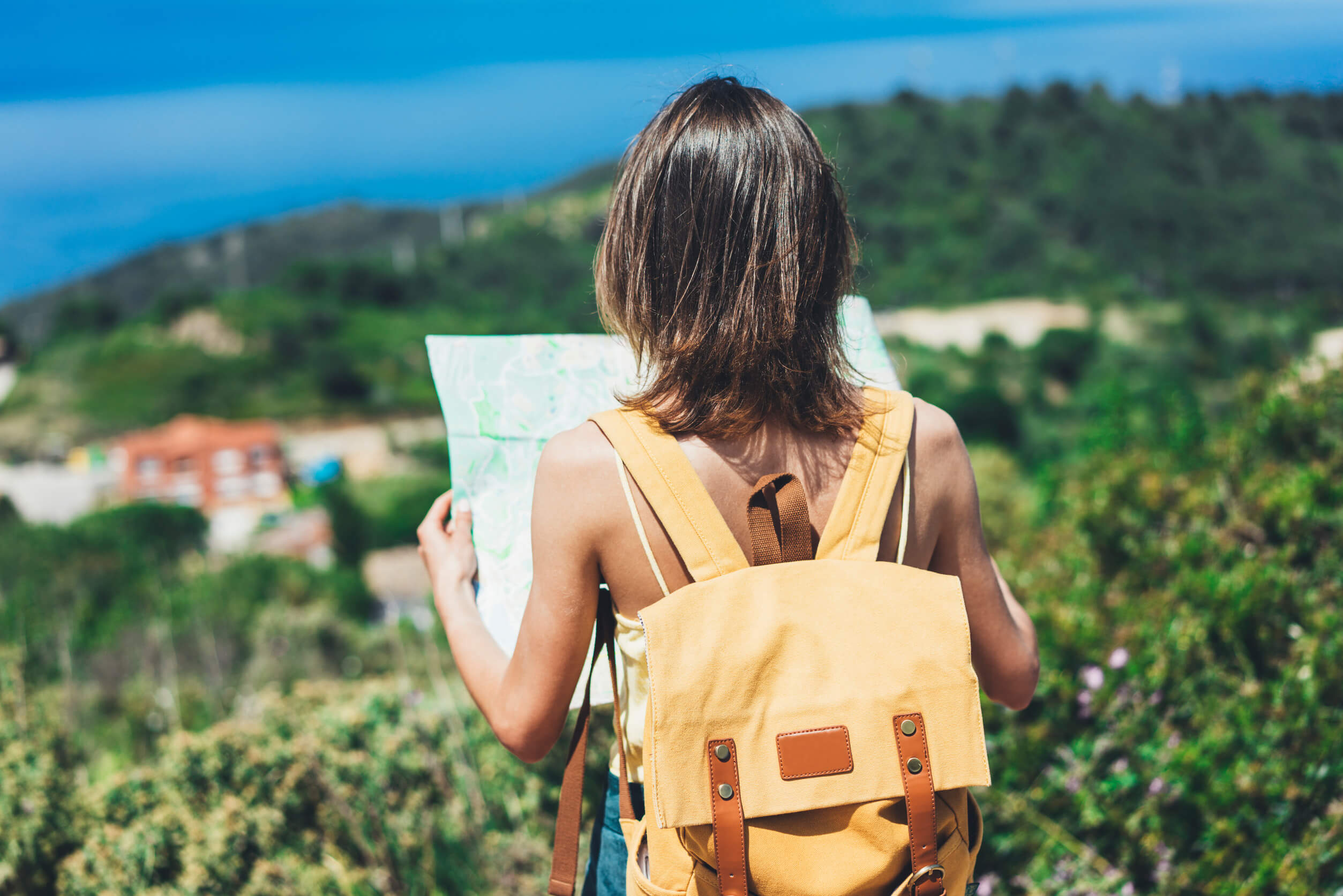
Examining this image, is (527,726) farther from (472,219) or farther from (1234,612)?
(472,219)

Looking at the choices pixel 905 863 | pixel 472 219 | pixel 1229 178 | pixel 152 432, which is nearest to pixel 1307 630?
pixel 905 863

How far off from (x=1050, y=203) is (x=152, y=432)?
2707 inches

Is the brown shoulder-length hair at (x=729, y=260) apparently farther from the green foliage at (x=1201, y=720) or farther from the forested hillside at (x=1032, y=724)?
the green foliage at (x=1201, y=720)

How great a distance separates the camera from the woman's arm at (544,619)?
1064mm

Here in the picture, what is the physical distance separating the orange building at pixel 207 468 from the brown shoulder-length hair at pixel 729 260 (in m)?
59.4

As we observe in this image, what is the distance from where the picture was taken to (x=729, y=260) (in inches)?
42.8

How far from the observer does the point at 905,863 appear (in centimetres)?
103

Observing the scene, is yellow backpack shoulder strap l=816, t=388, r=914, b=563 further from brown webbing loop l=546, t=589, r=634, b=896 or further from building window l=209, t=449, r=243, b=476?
building window l=209, t=449, r=243, b=476

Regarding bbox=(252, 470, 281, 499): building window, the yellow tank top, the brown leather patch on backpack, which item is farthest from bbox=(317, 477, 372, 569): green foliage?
the brown leather patch on backpack

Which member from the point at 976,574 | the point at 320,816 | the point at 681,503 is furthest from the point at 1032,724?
the point at 320,816

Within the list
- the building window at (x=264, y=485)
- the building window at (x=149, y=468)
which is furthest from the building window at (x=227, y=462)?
the building window at (x=149, y=468)

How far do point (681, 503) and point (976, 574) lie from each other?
A: 17.2 inches

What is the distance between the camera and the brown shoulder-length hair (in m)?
1.08

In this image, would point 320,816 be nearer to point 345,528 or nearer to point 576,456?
point 576,456
